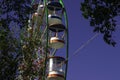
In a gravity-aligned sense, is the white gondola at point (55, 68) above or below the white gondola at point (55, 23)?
below

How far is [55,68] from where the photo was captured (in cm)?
3425

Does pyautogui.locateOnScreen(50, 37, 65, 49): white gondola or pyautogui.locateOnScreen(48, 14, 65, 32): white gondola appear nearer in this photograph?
pyautogui.locateOnScreen(50, 37, 65, 49): white gondola

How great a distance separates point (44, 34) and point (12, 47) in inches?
431

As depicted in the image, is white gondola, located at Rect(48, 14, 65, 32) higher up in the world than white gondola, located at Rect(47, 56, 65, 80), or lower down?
higher up

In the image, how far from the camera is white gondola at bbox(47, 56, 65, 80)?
1312 inches

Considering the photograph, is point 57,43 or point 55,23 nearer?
point 57,43

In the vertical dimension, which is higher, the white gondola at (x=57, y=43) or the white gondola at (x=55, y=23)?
the white gondola at (x=55, y=23)

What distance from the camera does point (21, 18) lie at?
71.8 feet

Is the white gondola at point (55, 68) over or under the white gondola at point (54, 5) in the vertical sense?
under

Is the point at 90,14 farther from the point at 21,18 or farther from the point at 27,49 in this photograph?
the point at 27,49

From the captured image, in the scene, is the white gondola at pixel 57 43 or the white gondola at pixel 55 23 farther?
the white gondola at pixel 55 23

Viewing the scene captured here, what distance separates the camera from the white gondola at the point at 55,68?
33.3 meters

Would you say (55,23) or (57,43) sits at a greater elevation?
(55,23)

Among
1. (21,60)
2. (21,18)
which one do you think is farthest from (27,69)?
(21,18)
